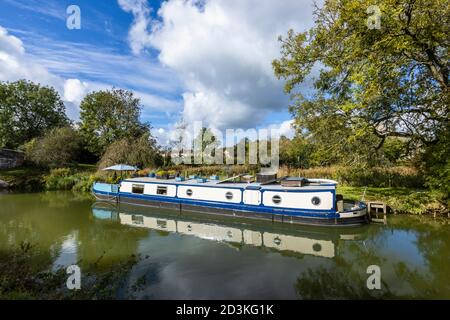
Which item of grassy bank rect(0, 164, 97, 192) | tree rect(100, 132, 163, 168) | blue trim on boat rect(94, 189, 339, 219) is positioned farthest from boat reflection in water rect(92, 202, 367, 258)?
tree rect(100, 132, 163, 168)

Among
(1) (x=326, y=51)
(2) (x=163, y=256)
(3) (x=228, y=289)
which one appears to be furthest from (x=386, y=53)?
(2) (x=163, y=256)

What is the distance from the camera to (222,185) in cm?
1530

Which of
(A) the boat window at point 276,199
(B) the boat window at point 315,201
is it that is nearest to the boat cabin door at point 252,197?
(A) the boat window at point 276,199

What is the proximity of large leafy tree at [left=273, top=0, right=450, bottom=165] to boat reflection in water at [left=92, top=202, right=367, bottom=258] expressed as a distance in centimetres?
529

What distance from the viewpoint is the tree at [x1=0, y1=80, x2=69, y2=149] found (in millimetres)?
36969

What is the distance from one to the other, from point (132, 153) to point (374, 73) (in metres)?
24.6

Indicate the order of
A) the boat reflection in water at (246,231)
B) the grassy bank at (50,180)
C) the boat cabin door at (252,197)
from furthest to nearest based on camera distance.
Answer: the grassy bank at (50,180) → the boat cabin door at (252,197) → the boat reflection in water at (246,231)

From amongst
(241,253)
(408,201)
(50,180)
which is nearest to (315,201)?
(241,253)

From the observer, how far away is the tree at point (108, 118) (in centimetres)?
3481

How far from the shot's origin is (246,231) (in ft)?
41.6

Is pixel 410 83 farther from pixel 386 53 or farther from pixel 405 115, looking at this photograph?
pixel 386 53

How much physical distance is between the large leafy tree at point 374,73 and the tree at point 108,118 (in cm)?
2438

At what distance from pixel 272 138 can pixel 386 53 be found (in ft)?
80.1

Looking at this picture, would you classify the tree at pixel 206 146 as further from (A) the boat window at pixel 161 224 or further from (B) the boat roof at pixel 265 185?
(A) the boat window at pixel 161 224
